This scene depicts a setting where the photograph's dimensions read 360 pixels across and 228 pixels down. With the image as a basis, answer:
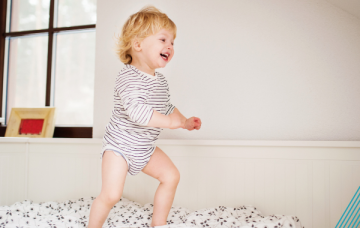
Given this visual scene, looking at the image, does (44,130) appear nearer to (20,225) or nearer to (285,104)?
(20,225)

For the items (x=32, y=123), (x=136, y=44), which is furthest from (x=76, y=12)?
(x=136, y=44)

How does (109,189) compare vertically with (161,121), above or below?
below

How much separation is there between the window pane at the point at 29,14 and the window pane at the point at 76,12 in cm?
12

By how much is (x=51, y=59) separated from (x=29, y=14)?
1.44ft

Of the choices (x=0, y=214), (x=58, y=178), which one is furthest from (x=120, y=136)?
(x=58, y=178)

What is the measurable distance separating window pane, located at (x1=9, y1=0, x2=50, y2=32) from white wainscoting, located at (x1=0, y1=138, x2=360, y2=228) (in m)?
0.95

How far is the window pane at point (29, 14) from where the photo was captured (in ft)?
7.42

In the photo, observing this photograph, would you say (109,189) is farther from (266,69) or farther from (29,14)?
(29,14)

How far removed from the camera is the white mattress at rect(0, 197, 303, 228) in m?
1.28

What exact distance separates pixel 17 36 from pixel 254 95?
1.86 m

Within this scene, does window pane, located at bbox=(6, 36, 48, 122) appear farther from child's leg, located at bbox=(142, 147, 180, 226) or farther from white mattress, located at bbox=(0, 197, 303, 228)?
child's leg, located at bbox=(142, 147, 180, 226)

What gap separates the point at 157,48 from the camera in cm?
117

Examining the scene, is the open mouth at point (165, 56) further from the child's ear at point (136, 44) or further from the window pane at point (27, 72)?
the window pane at point (27, 72)

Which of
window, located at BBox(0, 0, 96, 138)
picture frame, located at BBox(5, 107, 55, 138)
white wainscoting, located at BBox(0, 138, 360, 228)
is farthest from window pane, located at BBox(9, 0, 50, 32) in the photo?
white wainscoting, located at BBox(0, 138, 360, 228)
